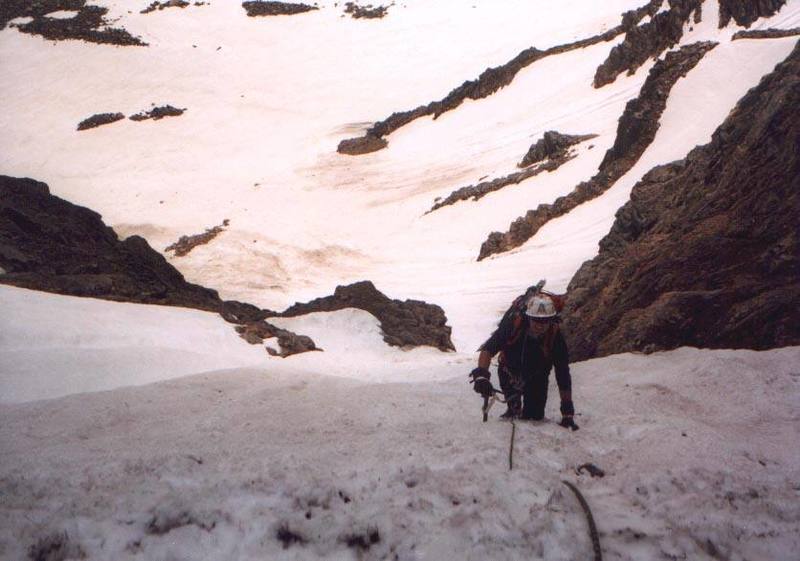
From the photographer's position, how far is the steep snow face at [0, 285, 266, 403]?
20.9ft

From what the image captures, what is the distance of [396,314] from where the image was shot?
1164 centimetres

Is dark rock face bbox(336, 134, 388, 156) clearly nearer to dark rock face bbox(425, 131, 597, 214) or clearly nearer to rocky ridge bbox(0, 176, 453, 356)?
dark rock face bbox(425, 131, 597, 214)

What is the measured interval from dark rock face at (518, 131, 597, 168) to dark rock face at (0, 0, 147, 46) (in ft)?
97.9

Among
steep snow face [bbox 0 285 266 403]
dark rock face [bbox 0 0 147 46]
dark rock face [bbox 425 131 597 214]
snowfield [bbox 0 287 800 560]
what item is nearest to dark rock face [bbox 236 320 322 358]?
steep snow face [bbox 0 285 266 403]

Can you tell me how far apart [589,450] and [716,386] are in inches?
69.5

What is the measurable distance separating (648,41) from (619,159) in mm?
10265

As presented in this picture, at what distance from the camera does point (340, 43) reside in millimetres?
42812

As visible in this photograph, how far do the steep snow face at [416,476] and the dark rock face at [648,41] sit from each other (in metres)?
23.4

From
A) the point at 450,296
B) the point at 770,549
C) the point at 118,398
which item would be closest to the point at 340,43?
the point at 450,296

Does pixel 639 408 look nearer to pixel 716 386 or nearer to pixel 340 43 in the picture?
pixel 716 386

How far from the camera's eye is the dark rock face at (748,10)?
72.3 ft

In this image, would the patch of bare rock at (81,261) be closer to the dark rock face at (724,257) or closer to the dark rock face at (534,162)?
the dark rock face at (724,257)

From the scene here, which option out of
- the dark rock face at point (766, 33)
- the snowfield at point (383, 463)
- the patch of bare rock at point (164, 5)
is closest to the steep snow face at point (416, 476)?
the snowfield at point (383, 463)

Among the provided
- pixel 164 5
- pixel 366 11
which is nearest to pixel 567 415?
pixel 366 11
